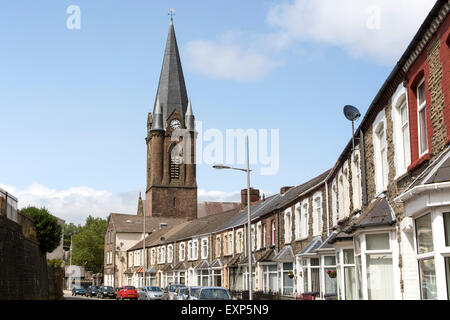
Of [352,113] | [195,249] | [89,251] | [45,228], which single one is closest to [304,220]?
[352,113]

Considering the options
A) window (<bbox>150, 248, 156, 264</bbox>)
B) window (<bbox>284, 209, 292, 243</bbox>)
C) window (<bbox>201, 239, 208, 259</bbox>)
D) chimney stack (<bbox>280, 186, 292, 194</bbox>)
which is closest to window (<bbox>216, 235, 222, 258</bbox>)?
window (<bbox>201, 239, 208, 259</bbox>)

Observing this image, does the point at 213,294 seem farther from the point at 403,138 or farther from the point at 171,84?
the point at 171,84

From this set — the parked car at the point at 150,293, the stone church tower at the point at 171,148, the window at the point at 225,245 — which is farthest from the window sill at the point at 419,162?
the stone church tower at the point at 171,148

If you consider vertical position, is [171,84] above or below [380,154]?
above

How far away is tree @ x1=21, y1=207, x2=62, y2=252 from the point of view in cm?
3891

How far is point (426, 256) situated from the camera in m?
10.6

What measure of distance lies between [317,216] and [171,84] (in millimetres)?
74323

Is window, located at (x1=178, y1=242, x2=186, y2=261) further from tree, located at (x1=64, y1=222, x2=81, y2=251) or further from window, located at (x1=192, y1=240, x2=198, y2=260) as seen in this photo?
tree, located at (x1=64, y1=222, x2=81, y2=251)

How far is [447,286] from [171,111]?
89.8 metres

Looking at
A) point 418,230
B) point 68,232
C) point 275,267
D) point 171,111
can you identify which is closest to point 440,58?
point 418,230

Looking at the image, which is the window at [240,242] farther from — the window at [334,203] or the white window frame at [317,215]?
the window at [334,203]

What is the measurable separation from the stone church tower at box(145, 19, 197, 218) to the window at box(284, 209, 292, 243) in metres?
63.4

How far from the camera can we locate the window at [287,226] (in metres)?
32.4

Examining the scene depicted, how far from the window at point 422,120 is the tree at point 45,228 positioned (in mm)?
31736
